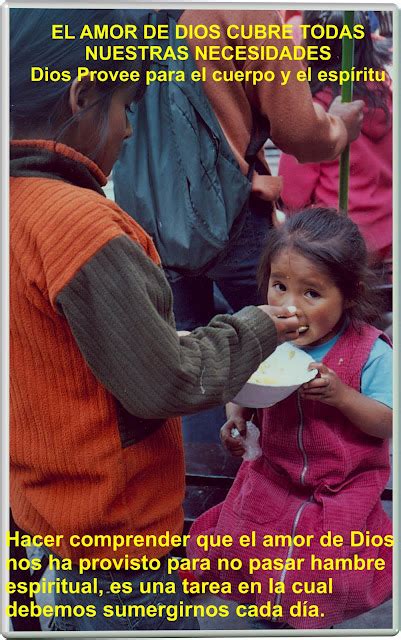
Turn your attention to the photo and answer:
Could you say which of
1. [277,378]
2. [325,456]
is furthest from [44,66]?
[325,456]

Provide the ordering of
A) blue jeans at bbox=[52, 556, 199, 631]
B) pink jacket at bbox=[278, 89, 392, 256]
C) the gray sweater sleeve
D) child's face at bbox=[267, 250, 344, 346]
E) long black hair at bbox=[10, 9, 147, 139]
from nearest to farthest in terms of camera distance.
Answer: the gray sweater sleeve, long black hair at bbox=[10, 9, 147, 139], blue jeans at bbox=[52, 556, 199, 631], child's face at bbox=[267, 250, 344, 346], pink jacket at bbox=[278, 89, 392, 256]

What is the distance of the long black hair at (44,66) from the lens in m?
1.36

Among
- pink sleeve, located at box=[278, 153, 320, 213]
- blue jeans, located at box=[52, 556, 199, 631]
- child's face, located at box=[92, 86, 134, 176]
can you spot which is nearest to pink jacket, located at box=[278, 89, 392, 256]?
pink sleeve, located at box=[278, 153, 320, 213]

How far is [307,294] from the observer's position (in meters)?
1.67

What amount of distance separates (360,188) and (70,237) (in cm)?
90

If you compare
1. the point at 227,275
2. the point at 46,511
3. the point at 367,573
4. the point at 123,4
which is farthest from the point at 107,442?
the point at 123,4

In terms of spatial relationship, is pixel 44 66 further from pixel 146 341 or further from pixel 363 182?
pixel 363 182

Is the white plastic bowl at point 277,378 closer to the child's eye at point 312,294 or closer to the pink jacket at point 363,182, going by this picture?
the child's eye at point 312,294

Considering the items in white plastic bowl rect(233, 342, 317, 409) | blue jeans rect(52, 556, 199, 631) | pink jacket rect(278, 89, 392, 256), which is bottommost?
blue jeans rect(52, 556, 199, 631)

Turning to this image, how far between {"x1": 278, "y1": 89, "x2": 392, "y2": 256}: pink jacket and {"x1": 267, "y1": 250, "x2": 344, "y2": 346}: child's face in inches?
7.0

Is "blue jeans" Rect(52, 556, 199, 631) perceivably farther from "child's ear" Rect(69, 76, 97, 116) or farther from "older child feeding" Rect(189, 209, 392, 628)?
"child's ear" Rect(69, 76, 97, 116)

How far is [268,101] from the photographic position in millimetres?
1679

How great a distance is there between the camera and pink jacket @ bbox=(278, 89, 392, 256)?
1.80 m

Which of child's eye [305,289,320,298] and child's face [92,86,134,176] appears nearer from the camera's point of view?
child's face [92,86,134,176]
